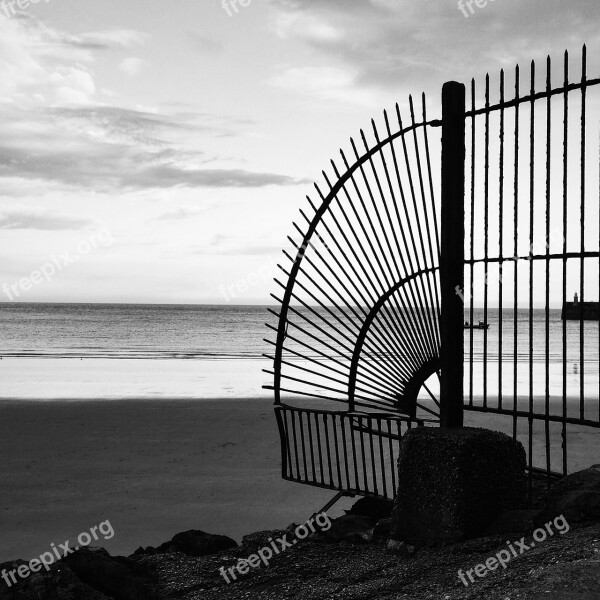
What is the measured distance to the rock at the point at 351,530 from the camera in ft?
15.1

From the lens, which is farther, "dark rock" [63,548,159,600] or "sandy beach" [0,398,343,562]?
"sandy beach" [0,398,343,562]

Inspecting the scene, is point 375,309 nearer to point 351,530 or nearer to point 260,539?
point 351,530

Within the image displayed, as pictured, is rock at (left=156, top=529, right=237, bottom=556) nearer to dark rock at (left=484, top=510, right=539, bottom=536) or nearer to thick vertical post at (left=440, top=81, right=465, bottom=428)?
thick vertical post at (left=440, top=81, right=465, bottom=428)

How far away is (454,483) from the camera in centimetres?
395

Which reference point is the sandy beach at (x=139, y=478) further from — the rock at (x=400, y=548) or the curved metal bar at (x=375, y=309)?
the rock at (x=400, y=548)

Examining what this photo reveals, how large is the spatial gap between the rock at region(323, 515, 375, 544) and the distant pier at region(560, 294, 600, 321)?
1921 millimetres

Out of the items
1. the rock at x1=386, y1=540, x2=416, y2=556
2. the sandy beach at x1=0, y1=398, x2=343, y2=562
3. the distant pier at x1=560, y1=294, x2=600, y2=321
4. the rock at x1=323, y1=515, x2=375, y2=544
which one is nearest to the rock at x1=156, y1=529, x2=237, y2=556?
the rock at x1=323, y1=515, x2=375, y2=544

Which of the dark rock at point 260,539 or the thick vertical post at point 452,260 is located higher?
the thick vertical post at point 452,260

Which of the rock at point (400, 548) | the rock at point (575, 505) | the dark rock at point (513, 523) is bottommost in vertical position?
the rock at point (400, 548)

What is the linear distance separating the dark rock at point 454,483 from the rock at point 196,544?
4.27ft

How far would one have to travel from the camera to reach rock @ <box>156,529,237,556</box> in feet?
15.6

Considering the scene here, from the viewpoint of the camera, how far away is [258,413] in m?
12.8

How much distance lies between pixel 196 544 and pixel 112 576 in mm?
913

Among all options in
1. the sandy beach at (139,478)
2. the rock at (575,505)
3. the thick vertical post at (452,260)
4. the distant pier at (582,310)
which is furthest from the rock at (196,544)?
the distant pier at (582,310)
